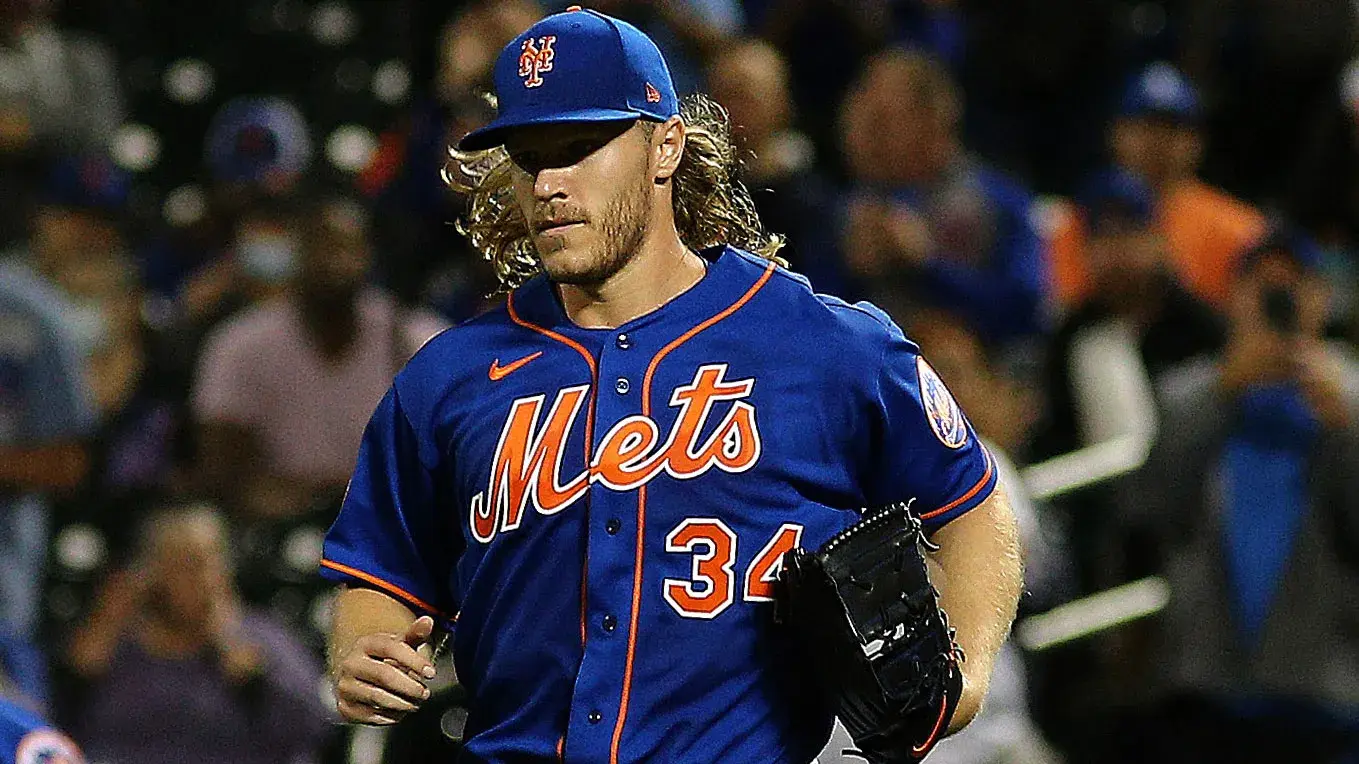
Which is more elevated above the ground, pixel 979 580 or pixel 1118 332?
pixel 979 580

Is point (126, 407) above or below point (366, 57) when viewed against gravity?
below

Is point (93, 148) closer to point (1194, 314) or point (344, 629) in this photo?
point (1194, 314)

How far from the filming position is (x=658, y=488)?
3.48 m

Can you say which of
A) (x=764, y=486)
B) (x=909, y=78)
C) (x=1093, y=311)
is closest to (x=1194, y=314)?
(x=1093, y=311)

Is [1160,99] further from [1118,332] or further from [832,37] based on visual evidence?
[1118,332]

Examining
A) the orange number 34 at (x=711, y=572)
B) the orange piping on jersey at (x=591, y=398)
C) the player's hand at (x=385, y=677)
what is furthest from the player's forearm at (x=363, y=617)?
the orange number 34 at (x=711, y=572)

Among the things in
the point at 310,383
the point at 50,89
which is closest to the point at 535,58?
the point at 310,383

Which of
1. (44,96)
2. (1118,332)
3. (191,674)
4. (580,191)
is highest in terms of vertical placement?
(580,191)

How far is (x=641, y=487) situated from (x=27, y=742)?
145 cm

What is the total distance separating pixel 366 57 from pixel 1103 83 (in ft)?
9.67

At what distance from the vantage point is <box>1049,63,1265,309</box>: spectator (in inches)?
334

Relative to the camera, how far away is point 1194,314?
7.74m

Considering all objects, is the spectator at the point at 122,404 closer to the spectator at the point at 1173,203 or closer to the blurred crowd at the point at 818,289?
the blurred crowd at the point at 818,289

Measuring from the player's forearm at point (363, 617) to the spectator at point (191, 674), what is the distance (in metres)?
3.41
